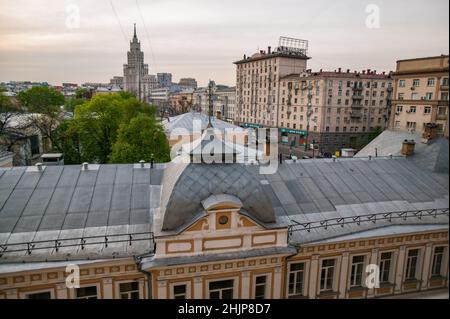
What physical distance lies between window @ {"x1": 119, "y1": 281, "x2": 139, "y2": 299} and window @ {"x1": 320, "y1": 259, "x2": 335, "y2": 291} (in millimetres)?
3886

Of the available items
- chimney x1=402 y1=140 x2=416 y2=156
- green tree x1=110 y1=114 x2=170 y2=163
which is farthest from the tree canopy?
chimney x1=402 y1=140 x2=416 y2=156

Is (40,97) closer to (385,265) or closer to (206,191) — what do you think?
(206,191)

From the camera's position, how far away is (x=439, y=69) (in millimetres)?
2748

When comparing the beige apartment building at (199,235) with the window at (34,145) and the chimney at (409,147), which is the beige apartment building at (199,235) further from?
the window at (34,145)

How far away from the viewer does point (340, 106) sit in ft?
117

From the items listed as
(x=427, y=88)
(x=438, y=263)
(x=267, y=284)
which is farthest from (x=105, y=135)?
(x=438, y=263)

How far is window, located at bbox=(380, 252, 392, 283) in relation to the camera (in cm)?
729

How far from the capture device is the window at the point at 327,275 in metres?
7.19

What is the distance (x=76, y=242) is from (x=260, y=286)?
3.70 m

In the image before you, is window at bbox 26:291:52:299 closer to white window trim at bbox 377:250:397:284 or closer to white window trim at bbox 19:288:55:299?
white window trim at bbox 19:288:55:299

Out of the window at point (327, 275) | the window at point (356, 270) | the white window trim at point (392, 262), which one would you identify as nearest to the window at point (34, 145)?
the window at point (327, 275)

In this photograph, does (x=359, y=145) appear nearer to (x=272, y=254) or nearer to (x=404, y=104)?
(x=404, y=104)
